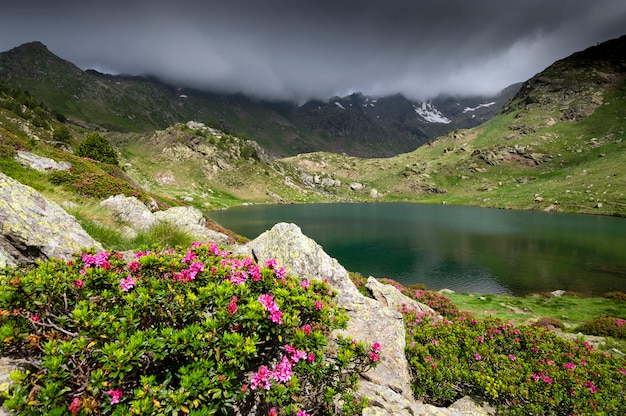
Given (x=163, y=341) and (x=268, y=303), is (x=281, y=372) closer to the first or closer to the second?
(x=268, y=303)

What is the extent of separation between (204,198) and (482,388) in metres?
148

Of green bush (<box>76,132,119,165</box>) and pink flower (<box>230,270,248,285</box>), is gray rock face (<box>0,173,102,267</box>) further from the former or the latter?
green bush (<box>76,132,119,165</box>)

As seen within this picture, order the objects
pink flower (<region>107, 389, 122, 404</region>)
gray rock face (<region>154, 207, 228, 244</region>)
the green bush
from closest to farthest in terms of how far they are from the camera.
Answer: pink flower (<region>107, 389, 122, 404</region>), gray rock face (<region>154, 207, 228, 244</region>), the green bush

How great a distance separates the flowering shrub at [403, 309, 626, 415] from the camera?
834 centimetres

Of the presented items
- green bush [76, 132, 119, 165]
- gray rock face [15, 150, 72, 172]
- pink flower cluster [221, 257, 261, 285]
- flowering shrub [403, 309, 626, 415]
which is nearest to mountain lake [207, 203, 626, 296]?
flowering shrub [403, 309, 626, 415]

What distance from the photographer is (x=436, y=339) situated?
37.2 feet

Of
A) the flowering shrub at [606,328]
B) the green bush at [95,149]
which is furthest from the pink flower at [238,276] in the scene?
the green bush at [95,149]

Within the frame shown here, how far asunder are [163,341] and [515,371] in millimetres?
11461

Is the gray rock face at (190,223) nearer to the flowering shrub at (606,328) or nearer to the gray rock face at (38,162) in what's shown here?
the gray rock face at (38,162)

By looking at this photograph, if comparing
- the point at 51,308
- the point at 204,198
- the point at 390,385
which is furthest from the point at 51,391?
the point at 204,198

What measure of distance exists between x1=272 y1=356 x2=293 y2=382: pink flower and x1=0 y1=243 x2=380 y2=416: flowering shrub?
27mm

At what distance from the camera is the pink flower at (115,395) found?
131 inches

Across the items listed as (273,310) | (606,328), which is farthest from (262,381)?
(606,328)

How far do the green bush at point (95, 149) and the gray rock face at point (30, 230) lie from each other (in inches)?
2637
